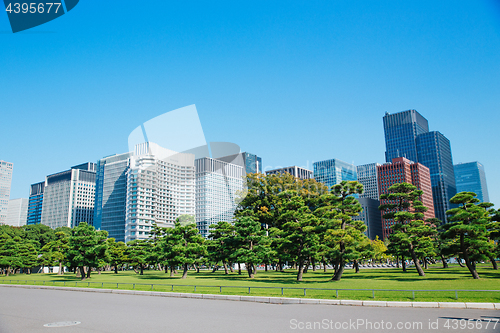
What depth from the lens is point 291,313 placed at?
48.0ft

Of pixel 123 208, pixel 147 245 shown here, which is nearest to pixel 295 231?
pixel 147 245

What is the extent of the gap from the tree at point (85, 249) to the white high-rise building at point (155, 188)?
8820 centimetres

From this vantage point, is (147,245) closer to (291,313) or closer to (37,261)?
(37,261)

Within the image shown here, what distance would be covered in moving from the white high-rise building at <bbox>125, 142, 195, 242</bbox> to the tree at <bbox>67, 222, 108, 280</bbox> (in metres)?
88.2

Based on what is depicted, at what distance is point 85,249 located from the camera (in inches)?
1629

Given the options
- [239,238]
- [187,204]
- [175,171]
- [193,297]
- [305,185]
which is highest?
[175,171]

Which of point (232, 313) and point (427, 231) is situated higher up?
point (427, 231)

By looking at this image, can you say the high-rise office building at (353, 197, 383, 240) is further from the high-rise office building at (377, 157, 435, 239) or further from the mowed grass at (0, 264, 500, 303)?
the mowed grass at (0, 264, 500, 303)

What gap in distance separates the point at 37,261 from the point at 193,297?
191 ft

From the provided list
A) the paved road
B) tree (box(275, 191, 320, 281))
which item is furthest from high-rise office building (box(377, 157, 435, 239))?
the paved road

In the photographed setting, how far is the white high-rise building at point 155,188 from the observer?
14550cm

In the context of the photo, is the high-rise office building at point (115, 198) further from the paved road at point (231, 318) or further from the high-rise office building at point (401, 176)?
the paved road at point (231, 318)

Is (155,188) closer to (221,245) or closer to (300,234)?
(221,245)

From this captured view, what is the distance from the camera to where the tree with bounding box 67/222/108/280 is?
4112 centimetres
